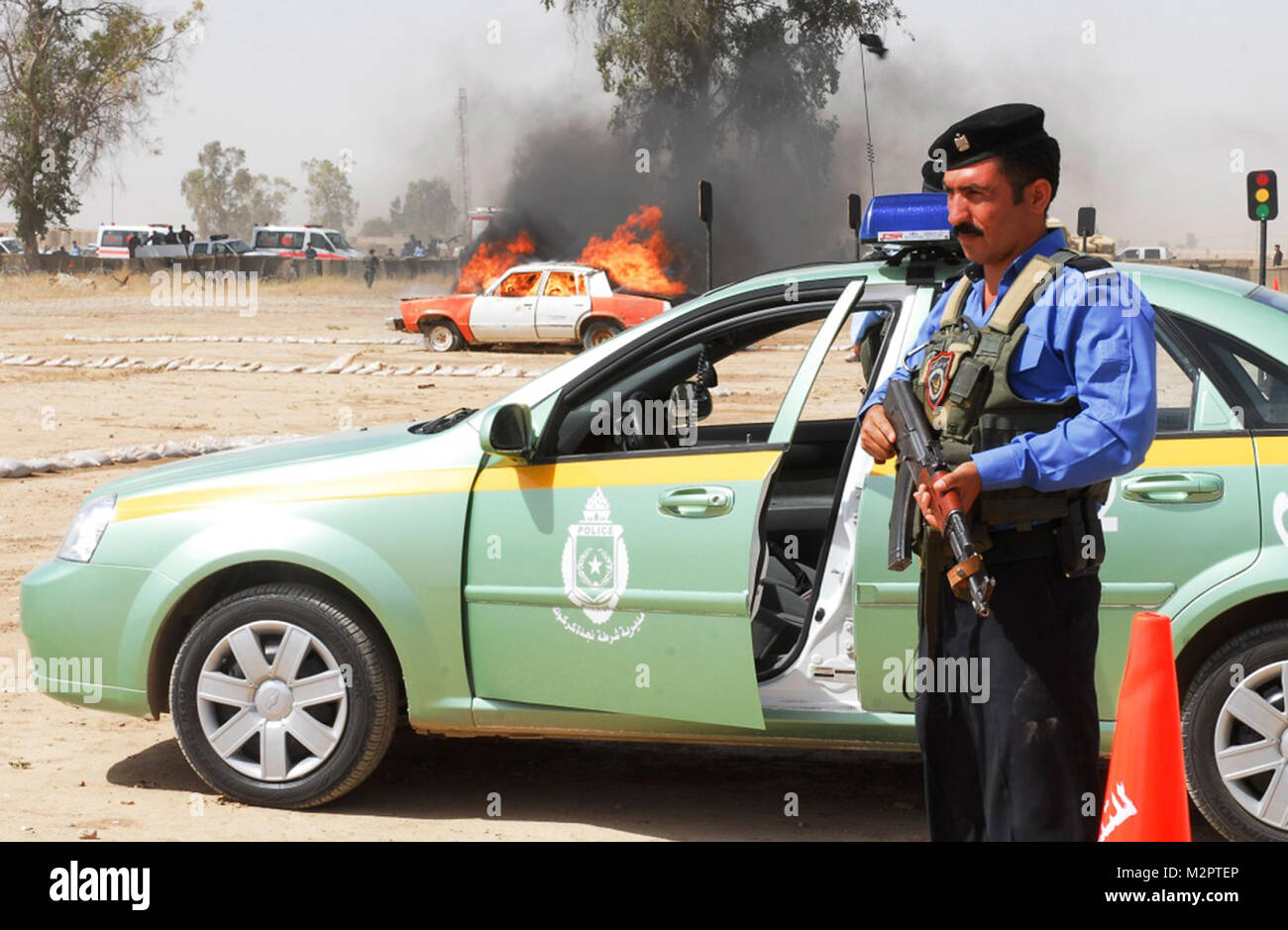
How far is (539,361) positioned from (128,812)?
19286 mm

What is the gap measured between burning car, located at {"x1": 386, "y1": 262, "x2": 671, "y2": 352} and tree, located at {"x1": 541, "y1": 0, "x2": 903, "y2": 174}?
23.3m

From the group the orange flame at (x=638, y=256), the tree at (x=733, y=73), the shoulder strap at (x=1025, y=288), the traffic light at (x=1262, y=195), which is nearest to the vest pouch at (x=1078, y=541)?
the shoulder strap at (x=1025, y=288)

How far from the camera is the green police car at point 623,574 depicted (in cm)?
450

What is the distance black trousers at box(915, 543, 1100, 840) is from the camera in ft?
10.5

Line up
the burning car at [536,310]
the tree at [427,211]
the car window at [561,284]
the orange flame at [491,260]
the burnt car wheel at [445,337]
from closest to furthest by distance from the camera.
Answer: the burning car at [536,310]
the car window at [561,284]
the burnt car wheel at [445,337]
the orange flame at [491,260]
the tree at [427,211]

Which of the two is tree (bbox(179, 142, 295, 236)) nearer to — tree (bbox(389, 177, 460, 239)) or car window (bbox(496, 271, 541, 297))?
tree (bbox(389, 177, 460, 239))

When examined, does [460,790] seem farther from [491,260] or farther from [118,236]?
[118,236]

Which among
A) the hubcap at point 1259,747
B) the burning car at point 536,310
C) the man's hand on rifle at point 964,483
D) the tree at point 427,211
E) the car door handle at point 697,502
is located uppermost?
the tree at point 427,211

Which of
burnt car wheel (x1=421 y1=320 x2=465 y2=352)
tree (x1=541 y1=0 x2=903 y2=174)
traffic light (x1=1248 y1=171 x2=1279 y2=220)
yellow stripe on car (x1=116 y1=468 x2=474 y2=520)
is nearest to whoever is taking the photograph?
yellow stripe on car (x1=116 y1=468 x2=474 y2=520)

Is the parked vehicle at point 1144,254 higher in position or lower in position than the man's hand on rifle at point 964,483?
higher

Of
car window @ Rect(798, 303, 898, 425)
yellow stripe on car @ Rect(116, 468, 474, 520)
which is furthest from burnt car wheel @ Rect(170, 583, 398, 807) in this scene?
car window @ Rect(798, 303, 898, 425)

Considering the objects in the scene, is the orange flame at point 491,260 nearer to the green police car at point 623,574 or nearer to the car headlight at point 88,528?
the car headlight at point 88,528

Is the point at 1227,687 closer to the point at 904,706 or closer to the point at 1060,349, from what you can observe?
the point at 904,706

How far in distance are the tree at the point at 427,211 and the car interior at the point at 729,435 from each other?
146 metres
